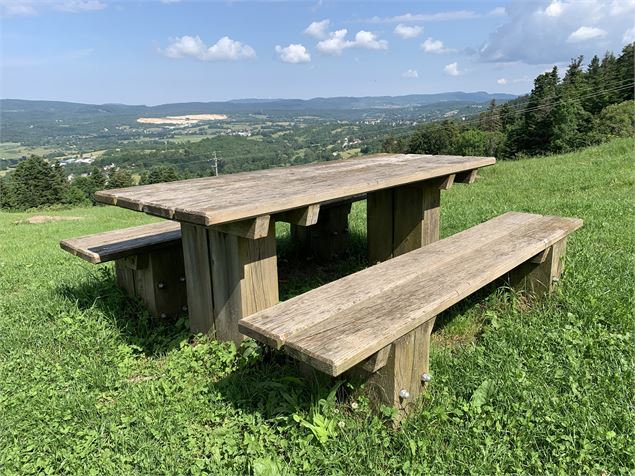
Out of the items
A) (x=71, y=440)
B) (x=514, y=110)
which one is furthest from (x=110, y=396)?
(x=514, y=110)

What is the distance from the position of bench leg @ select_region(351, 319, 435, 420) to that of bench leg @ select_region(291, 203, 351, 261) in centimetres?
257

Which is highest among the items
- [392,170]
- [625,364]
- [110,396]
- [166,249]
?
[392,170]

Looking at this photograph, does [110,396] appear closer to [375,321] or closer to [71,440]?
[71,440]

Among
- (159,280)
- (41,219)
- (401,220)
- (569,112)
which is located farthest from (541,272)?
(569,112)

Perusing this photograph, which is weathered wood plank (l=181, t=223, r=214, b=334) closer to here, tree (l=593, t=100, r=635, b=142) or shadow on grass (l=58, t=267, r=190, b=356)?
shadow on grass (l=58, t=267, r=190, b=356)

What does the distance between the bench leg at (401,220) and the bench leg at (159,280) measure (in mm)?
1842

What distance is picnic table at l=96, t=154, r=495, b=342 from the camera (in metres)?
2.42

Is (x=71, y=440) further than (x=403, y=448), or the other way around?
(x=71, y=440)

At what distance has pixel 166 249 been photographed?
136 inches

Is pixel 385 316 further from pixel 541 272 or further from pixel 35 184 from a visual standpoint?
pixel 35 184

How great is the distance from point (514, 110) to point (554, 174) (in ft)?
160

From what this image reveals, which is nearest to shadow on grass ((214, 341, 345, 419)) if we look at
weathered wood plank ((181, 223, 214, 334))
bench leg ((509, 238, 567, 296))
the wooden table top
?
weathered wood plank ((181, 223, 214, 334))

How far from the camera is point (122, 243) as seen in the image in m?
3.49

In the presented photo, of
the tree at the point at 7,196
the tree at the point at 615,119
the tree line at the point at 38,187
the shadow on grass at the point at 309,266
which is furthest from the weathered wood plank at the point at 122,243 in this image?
the tree at the point at 7,196
